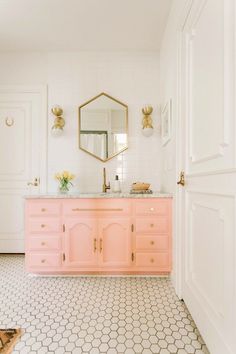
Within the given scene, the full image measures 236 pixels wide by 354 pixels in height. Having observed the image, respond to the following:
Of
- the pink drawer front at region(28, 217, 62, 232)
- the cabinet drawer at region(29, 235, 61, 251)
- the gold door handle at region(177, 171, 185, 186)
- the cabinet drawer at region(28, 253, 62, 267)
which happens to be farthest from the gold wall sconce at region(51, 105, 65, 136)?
the gold door handle at region(177, 171, 185, 186)

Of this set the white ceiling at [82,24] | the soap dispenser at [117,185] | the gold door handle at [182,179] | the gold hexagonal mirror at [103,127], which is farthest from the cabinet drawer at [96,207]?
the white ceiling at [82,24]

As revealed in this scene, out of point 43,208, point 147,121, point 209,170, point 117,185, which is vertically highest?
point 147,121

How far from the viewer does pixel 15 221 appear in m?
3.14

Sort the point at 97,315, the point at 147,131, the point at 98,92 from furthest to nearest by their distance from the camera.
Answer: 1. the point at 98,92
2. the point at 147,131
3. the point at 97,315

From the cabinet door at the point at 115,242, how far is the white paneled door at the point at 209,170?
62 cm

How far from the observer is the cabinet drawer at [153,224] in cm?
233

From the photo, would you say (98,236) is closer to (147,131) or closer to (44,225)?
(44,225)

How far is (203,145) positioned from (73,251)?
5.33 ft

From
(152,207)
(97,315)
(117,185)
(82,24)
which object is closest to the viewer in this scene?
(97,315)

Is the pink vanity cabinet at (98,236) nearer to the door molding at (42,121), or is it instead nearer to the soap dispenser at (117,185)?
the soap dispenser at (117,185)

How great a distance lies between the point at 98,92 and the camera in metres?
3.08

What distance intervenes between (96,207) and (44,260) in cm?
75

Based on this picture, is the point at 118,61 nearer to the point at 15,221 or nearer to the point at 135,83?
the point at 135,83

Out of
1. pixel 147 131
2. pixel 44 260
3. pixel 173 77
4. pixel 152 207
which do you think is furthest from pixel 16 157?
pixel 173 77
